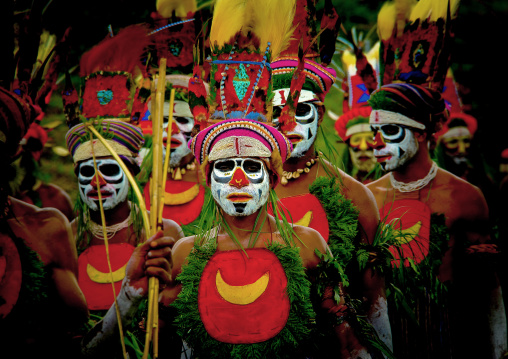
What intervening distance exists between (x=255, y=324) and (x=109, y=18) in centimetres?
297

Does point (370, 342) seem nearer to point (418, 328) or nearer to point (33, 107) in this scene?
point (418, 328)

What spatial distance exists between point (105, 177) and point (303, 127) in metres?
1.70

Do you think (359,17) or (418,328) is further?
(359,17)

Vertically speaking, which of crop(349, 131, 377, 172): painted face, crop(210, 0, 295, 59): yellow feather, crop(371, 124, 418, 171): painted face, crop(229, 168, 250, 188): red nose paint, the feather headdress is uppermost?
crop(210, 0, 295, 59): yellow feather

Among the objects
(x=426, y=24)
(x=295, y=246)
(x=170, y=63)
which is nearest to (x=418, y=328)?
(x=295, y=246)

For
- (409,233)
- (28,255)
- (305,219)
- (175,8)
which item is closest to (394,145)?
(409,233)

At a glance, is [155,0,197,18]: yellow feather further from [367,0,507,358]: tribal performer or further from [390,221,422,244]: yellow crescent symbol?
[390,221,422,244]: yellow crescent symbol

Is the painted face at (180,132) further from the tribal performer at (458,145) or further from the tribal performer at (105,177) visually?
the tribal performer at (458,145)

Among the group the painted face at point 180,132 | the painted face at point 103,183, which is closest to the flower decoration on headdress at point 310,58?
the painted face at point 103,183

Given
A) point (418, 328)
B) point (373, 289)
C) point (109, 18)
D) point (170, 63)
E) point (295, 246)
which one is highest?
point (109, 18)

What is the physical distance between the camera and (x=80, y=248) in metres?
4.87

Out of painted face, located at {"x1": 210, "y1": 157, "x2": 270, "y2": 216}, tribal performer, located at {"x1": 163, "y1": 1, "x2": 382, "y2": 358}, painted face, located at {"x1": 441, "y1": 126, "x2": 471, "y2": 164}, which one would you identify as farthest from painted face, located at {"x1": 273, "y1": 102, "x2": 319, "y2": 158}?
painted face, located at {"x1": 441, "y1": 126, "x2": 471, "y2": 164}

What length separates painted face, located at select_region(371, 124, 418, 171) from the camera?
521cm

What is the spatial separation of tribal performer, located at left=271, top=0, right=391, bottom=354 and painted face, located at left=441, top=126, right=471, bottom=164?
281cm
